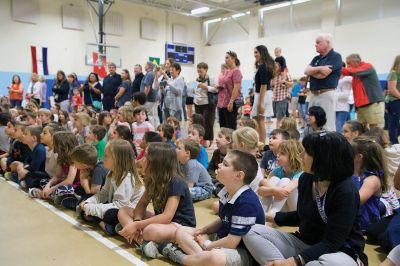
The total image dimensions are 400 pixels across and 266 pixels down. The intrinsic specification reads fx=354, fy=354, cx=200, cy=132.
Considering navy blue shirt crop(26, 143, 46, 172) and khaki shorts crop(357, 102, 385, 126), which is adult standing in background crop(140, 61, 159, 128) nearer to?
navy blue shirt crop(26, 143, 46, 172)

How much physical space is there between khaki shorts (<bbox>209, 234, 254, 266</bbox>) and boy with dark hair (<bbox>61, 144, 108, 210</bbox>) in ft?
5.01

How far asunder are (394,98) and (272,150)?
231 cm

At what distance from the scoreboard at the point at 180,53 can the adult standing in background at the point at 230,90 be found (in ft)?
35.3

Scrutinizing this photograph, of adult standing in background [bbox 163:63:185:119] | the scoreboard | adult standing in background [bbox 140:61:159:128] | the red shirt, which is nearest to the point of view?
adult standing in background [bbox 163:63:185:119]

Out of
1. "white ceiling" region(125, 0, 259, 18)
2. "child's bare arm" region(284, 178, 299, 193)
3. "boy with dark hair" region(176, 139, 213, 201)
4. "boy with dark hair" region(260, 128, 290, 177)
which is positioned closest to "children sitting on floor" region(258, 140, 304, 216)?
"child's bare arm" region(284, 178, 299, 193)

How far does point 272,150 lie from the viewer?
3262 millimetres

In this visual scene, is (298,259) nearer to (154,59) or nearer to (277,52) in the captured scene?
(277,52)

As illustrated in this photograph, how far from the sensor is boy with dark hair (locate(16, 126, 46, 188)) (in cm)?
364

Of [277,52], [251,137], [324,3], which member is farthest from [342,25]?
[251,137]

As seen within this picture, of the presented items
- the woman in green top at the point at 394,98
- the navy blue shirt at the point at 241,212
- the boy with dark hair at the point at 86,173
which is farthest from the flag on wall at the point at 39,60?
the navy blue shirt at the point at 241,212

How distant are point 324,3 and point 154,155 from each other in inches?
468

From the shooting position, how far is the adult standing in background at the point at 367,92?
4.37 metres

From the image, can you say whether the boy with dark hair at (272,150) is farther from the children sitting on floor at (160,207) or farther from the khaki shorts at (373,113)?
the khaki shorts at (373,113)

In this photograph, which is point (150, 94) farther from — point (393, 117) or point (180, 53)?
point (180, 53)
